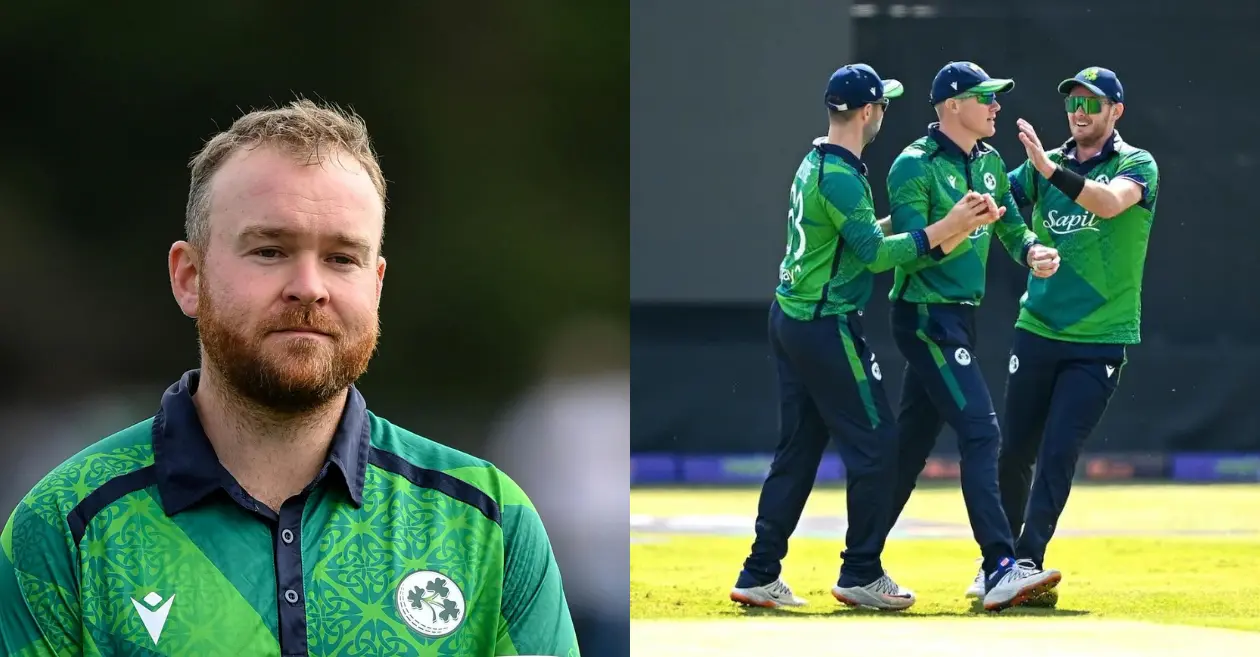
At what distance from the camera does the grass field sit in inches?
170

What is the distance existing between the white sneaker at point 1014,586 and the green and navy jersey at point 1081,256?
71 centimetres

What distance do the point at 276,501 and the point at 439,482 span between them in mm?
183

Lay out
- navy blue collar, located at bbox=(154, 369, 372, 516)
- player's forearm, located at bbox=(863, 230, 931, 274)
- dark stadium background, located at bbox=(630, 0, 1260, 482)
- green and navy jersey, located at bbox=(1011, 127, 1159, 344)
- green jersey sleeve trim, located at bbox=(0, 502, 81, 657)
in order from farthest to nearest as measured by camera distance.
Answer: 1. dark stadium background, located at bbox=(630, 0, 1260, 482)
2. green and navy jersey, located at bbox=(1011, 127, 1159, 344)
3. player's forearm, located at bbox=(863, 230, 931, 274)
4. navy blue collar, located at bbox=(154, 369, 372, 516)
5. green jersey sleeve trim, located at bbox=(0, 502, 81, 657)

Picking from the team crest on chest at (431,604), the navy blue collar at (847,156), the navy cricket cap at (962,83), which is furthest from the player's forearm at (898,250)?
the team crest on chest at (431,604)

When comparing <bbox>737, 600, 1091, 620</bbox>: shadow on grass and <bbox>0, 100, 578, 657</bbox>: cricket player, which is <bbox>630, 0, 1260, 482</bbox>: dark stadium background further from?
<bbox>0, 100, 578, 657</bbox>: cricket player

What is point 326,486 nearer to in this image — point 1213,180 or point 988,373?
point 988,373

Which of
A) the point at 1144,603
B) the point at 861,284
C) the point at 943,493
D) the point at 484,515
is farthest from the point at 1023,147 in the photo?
A: the point at 484,515

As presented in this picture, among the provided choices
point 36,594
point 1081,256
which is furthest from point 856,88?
point 36,594

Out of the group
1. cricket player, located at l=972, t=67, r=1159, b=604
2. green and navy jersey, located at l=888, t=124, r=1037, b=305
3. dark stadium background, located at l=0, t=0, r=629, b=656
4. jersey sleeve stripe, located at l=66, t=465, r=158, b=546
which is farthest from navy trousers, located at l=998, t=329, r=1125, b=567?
jersey sleeve stripe, located at l=66, t=465, r=158, b=546

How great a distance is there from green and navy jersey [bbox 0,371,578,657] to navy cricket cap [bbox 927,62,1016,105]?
120 inches

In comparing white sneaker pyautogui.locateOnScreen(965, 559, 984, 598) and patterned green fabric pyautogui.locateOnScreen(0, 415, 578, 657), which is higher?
patterned green fabric pyautogui.locateOnScreen(0, 415, 578, 657)

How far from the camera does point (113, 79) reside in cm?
346

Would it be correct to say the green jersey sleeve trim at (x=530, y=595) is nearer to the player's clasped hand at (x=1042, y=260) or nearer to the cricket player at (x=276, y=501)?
the cricket player at (x=276, y=501)

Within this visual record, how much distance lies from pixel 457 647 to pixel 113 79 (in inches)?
93.4
